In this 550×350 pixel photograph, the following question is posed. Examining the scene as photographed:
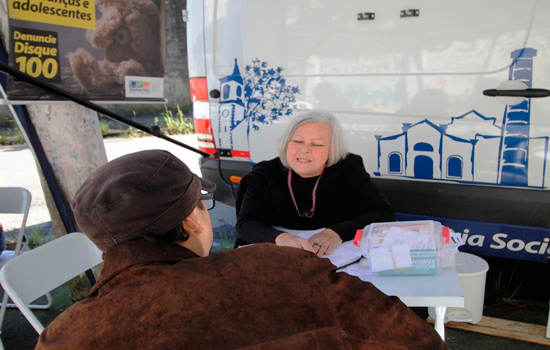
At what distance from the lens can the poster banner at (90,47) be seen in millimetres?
1979

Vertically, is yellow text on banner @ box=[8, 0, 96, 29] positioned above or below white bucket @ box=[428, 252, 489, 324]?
above

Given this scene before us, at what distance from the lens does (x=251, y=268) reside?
2.85ft

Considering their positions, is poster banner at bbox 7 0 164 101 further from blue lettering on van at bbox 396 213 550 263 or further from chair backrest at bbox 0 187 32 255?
blue lettering on van at bbox 396 213 550 263

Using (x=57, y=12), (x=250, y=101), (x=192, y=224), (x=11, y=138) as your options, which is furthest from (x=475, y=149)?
(x=11, y=138)

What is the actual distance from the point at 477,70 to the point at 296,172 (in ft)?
3.80

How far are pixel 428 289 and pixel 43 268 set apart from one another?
1.76 metres

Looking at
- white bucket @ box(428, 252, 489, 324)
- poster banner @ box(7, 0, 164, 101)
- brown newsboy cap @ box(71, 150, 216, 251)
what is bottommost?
white bucket @ box(428, 252, 489, 324)

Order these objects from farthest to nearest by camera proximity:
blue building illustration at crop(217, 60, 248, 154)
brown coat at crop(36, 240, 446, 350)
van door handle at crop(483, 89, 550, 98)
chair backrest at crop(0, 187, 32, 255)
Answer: blue building illustration at crop(217, 60, 248, 154) < chair backrest at crop(0, 187, 32, 255) < van door handle at crop(483, 89, 550, 98) < brown coat at crop(36, 240, 446, 350)

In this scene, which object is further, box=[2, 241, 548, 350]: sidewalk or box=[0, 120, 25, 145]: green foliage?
box=[0, 120, 25, 145]: green foliage

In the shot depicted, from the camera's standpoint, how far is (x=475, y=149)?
8.36ft

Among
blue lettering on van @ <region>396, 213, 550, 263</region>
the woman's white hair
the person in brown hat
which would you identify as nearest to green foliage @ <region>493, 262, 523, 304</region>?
blue lettering on van @ <region>396, 213, 550, 263</region>

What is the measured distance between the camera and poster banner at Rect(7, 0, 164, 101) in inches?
77.9

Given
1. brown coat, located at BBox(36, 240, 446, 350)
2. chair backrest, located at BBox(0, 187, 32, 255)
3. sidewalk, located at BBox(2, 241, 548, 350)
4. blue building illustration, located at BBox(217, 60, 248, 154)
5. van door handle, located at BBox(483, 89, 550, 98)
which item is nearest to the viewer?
brown coat, located at BBox(36, 240, 446, 350)

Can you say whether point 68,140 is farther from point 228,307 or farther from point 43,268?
point 228,307
